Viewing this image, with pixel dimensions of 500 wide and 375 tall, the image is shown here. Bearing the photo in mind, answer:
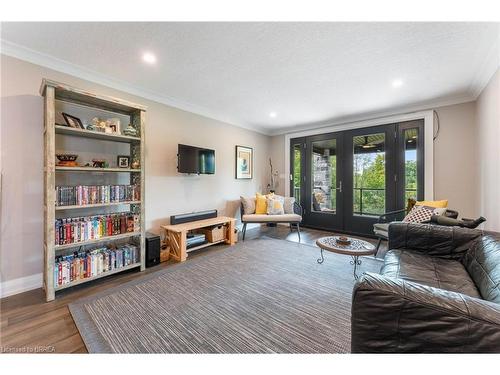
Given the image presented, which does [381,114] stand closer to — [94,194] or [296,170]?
[296,170]

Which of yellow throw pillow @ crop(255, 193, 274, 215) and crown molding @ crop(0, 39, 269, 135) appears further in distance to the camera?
yellow throw pillow @ crop(255, 193, 274, 215)

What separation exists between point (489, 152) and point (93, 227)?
15.4 ft

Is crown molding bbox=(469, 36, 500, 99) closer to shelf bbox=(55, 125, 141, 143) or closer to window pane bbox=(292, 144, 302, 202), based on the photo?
window pane bbox=(292, 144, 302, 202)

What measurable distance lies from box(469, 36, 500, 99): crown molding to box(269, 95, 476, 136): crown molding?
0.21 metres

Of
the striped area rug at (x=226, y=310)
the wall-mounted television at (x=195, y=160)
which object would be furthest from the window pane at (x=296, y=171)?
the striped area rug at (x=226, y=310)

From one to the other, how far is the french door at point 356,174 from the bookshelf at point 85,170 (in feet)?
11.9

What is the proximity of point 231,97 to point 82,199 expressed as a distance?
245 centimetres

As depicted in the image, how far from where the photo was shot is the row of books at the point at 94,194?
2.20 meters

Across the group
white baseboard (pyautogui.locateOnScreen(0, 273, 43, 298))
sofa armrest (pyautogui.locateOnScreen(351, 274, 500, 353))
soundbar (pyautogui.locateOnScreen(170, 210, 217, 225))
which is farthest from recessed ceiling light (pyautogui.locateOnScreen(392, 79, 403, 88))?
white baseboard (pyautogui.locateOnScreen(0, 273, 43, 298))

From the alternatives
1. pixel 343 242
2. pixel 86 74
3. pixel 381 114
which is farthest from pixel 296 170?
pixel 86 74

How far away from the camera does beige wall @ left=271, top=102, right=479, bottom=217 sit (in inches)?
127

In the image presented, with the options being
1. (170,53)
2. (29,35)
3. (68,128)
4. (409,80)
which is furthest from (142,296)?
(409,80)

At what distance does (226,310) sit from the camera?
1.84 metres

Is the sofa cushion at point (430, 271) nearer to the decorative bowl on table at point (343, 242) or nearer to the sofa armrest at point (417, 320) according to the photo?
the decorative bowl on table at point (343, 242)
